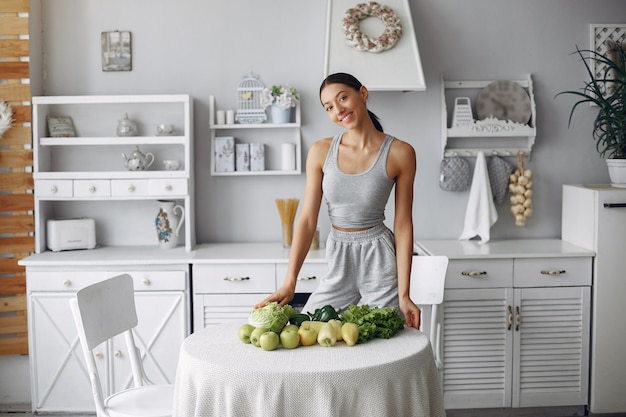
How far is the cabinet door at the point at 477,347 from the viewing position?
3967 millimetres

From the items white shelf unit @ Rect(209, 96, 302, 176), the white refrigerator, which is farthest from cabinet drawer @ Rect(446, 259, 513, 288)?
white shelf unit @ Rect(209, 96, 302, 176)

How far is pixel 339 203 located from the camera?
108 inches

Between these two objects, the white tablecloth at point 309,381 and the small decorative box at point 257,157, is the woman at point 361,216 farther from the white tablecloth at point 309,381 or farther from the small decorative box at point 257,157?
the small decorative box at point 257,157

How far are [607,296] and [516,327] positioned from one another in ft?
1.66

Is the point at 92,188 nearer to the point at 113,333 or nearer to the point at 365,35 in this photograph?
the point at 113,333

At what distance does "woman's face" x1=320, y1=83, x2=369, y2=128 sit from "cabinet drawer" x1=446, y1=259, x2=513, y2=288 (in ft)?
4.99

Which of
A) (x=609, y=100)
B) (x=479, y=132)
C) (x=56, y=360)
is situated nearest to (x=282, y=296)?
(x=56, y=360)

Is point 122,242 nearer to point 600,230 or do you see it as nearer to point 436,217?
point 436,217

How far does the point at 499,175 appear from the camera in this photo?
4.38m

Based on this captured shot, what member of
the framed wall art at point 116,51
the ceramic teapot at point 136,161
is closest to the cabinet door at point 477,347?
the ceramic teapot at point 136,161

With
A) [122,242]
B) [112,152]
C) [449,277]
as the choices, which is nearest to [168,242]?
[122,242]

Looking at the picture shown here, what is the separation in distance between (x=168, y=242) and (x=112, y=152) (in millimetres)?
659

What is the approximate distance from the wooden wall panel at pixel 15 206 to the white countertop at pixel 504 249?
2259mm

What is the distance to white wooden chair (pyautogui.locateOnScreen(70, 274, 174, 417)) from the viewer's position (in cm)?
279
